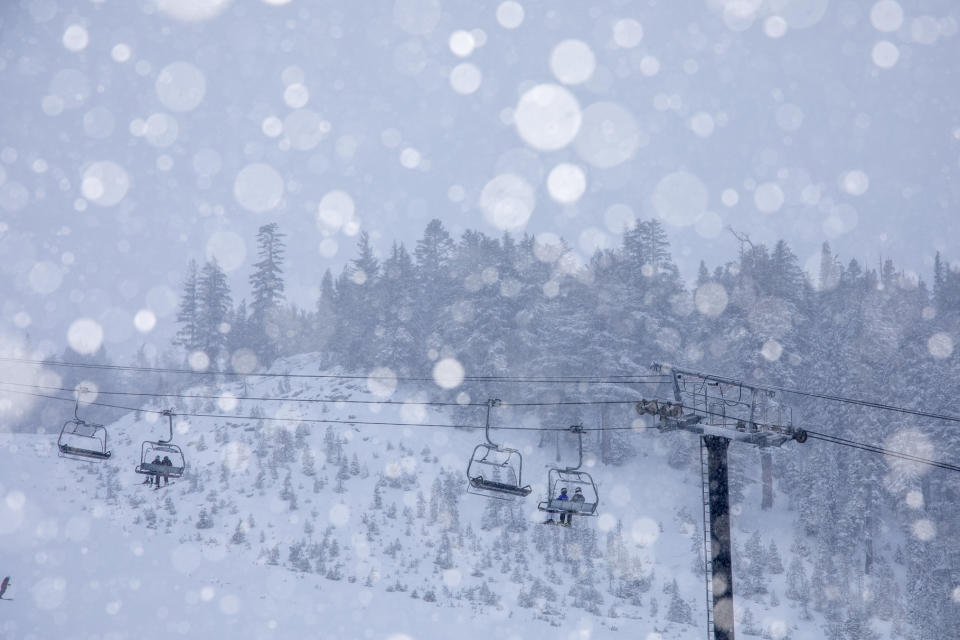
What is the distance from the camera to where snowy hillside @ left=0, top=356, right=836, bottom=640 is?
26.4 metres

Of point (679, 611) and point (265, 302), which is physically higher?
point (265, 302)

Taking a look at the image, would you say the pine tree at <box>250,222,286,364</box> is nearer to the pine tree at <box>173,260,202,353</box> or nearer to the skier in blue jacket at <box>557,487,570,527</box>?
the pine tree at <box>173,260,202,353</box>

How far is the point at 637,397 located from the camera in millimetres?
48562

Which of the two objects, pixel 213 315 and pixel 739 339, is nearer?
pixel 739 339

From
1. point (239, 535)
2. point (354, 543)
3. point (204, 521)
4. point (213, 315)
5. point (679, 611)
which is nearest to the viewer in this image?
point (679, 611)

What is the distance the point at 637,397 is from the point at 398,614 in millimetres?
26553

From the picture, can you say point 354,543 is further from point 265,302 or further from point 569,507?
point 265,302

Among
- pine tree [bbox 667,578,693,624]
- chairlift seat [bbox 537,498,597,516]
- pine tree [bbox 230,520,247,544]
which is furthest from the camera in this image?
pine tree [bbox 230,520,247,544]

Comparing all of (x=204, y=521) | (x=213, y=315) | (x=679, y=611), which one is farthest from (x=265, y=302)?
(x=679, y=611)

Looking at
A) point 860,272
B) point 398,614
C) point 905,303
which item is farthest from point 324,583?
point 860,272

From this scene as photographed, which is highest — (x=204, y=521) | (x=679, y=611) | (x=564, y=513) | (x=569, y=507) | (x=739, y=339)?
(x=739, y=339)

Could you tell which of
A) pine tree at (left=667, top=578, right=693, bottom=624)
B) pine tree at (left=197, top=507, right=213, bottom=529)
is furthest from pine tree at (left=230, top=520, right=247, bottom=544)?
pine tree at (left=667, top=578, right=693, bottom=624)

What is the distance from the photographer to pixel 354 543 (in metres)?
34.5

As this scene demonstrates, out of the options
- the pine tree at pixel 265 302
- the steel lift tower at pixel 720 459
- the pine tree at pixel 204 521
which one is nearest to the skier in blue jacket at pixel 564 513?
the steel lift tower at pixel 720 459
